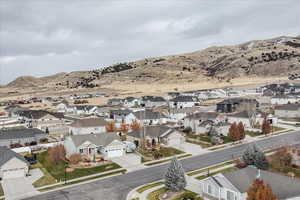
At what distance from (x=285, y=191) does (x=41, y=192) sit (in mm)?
25742

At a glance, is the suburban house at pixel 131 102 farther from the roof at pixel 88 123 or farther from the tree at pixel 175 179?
the tree at pixel 175 179

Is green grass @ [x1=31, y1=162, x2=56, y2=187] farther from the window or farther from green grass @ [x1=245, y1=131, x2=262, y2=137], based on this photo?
green grass @ [x1=245, y1=131, x2=262, y2=137]

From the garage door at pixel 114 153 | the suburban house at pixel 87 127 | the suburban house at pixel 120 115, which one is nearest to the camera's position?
the garage door at pixel 114 153

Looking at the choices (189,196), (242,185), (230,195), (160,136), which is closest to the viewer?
(242,185)

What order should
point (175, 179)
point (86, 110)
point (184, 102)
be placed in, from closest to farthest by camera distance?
point (175, 179) → point (86, 110) → point (184, 102)

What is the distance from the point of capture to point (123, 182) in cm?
3384

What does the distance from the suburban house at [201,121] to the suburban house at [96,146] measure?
810 inches

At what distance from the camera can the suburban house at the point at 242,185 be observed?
2481 cm

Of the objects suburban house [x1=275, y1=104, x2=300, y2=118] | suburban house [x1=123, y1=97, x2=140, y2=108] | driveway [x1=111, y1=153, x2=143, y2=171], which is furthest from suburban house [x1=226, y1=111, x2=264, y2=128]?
suburban house [x1=123, y1=97, x2=140, y2=108]

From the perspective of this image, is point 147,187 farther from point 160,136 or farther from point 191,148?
point 160,136

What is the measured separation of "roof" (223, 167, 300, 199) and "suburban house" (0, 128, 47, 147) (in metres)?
44.4

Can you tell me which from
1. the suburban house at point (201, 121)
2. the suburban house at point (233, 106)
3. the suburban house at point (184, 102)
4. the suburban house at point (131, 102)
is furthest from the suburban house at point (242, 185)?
the suburban house at point (131, 102)

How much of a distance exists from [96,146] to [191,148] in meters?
16.6

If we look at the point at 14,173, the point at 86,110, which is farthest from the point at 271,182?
the point at 86,110
